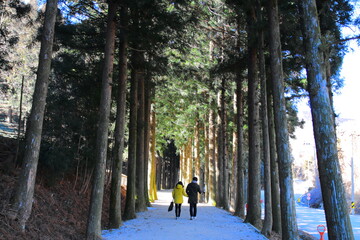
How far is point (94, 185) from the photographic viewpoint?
30.1 feet

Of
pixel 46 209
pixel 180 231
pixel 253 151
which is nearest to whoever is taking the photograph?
pixel 46 209

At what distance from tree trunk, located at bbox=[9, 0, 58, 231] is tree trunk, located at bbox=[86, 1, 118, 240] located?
196 cm

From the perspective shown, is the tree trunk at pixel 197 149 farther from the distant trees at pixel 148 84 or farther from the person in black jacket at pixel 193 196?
the person in black jacket at pixel 193 196

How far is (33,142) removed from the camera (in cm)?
746

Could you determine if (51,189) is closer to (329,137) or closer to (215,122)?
(329,137)

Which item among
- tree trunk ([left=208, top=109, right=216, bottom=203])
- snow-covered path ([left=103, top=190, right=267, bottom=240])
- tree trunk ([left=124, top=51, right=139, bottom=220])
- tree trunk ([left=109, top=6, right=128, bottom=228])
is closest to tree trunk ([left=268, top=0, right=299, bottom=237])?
snow-covered path ([left=103, top=190, right=267, bottom=240])

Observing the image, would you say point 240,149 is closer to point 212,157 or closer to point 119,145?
point 119,145

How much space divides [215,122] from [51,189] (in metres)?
15.4

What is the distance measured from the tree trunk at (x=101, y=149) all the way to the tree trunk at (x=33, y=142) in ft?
6.42

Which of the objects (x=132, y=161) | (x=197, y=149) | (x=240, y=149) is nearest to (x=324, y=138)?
(x=132, y=161)

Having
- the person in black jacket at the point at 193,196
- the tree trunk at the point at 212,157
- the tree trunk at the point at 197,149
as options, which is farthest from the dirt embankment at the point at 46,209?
the tree trunk at the point at 197,149

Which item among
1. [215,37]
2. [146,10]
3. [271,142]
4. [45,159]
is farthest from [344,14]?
[45,159]

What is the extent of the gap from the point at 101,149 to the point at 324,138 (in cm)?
606

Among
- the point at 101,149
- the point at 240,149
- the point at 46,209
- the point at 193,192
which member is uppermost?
the point at 240,149
